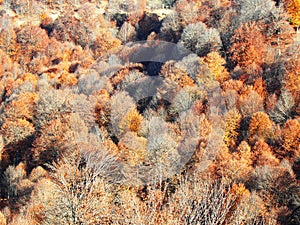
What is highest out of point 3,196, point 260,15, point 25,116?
point 260,15

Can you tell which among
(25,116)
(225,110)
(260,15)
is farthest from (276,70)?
(25,116)

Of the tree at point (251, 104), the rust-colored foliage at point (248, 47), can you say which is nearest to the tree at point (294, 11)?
the rust-colored foliage at point (248, 47)

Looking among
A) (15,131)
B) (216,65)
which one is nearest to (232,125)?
(216,65)

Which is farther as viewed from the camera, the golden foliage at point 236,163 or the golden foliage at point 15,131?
the golden foliage at point 15,131

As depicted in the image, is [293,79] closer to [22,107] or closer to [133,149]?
[133,149]

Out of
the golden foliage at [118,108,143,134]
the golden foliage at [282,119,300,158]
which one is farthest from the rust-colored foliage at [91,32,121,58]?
the golden foliage at [282,119,300,158]

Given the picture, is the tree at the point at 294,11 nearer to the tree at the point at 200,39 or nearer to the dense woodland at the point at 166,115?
the dense woodland at the point at 166,115

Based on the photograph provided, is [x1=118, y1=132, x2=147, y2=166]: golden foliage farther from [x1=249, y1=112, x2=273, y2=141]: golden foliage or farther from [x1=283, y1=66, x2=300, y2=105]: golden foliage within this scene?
[x1=283, y1=66, x2=300, y2=105]: golden foliage

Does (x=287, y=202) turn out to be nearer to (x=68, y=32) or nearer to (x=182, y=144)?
(x=182, y=144)
